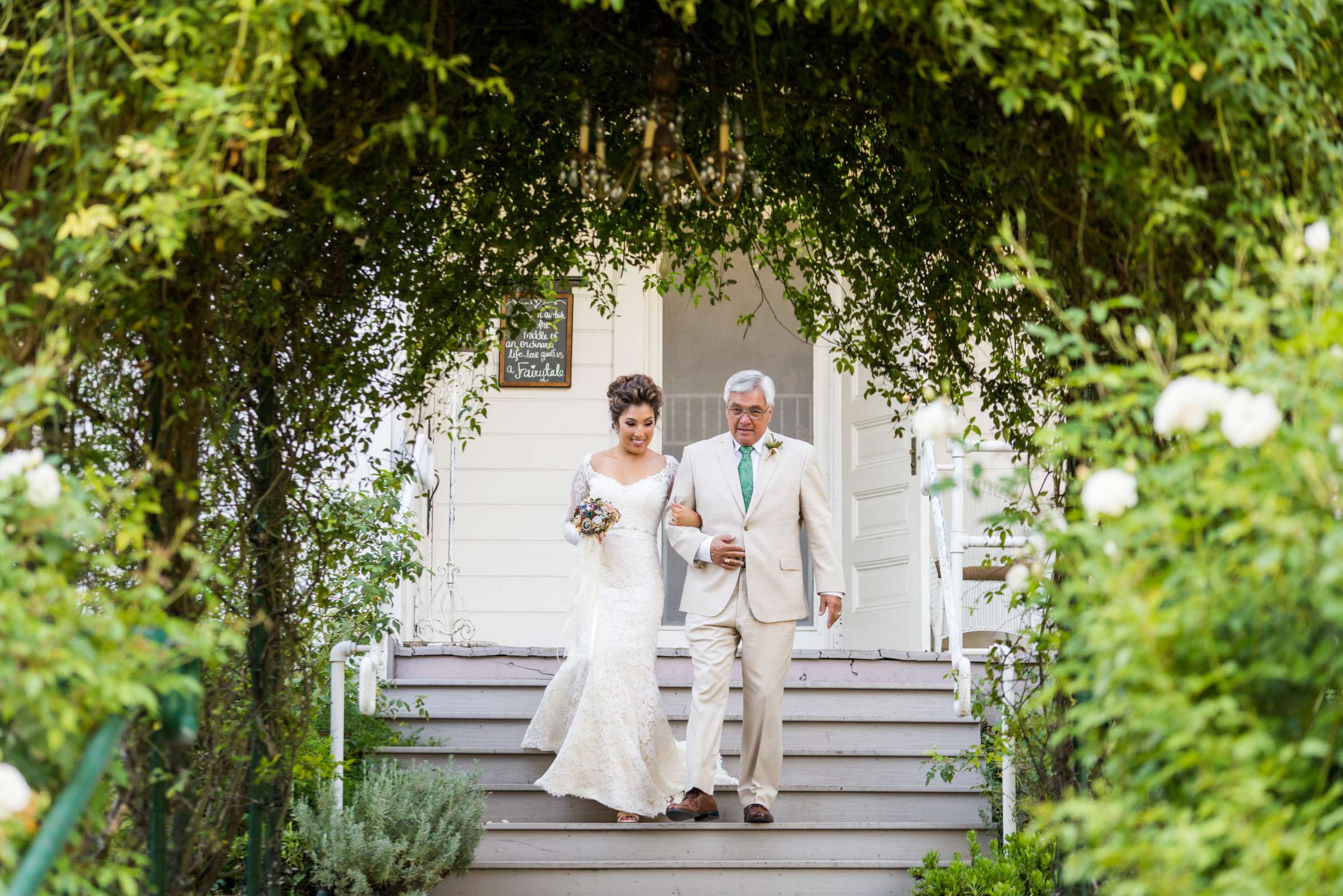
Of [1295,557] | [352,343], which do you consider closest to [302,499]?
[352,343]

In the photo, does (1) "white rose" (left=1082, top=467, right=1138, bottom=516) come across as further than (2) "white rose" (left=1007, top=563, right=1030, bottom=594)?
No

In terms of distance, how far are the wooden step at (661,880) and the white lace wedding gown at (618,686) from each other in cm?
30

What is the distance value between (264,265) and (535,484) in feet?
13.6

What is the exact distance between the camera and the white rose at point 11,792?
1.65 m

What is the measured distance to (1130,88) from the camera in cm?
222

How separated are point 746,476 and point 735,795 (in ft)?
3.83

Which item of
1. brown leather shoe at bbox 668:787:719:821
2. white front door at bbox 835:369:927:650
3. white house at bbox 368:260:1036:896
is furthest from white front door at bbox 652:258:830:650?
brown leather shoe at bbox 668:787:719:821

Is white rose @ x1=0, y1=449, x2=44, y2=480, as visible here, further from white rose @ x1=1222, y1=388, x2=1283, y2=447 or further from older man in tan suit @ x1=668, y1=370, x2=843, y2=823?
older man in tan suit @ x1=668, y1=370, x2=843, y2=823

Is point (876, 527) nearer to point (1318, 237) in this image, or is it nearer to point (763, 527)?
point (763, 527)

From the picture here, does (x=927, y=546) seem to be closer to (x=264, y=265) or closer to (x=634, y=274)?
(x=634, y=274)

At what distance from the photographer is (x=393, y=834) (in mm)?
4082

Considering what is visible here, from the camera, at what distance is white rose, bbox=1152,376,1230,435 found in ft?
5.74

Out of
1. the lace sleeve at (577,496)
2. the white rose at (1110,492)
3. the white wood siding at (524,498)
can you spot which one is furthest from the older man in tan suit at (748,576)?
the white rose at (1110,492)

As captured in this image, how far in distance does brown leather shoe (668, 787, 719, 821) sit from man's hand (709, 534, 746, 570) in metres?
0.76
